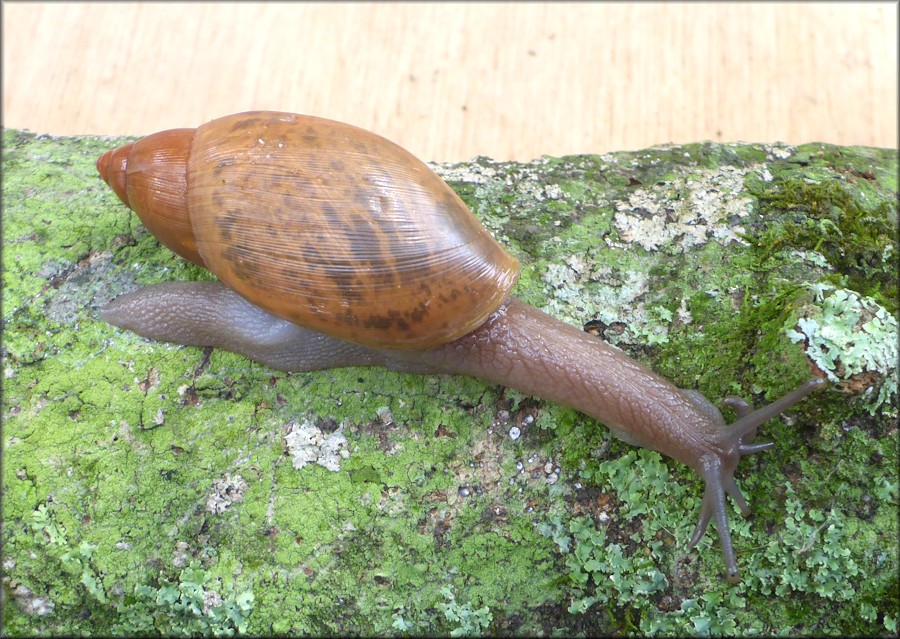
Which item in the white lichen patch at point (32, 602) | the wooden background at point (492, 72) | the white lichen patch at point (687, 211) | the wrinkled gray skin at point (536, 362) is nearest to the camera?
the wrinkled gray skin at point (536, 362)

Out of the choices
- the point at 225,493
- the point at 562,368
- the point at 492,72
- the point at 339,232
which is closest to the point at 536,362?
the point at 562,368

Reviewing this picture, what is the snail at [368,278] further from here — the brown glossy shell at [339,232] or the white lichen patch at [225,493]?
the white lichen patch at [225,493]

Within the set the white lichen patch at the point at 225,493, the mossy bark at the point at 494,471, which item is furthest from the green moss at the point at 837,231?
the white lichen patch at the point at 225,493

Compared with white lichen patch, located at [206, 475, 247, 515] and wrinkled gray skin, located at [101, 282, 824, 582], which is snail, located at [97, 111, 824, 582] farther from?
white lichen patch, located at [206, 475, 247, 515]

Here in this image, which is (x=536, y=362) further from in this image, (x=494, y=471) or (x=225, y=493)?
(x=225, y=493)

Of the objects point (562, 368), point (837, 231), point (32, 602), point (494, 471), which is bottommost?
point (32, 602)

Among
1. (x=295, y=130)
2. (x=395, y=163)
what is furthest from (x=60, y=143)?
(x=395, y=163)
